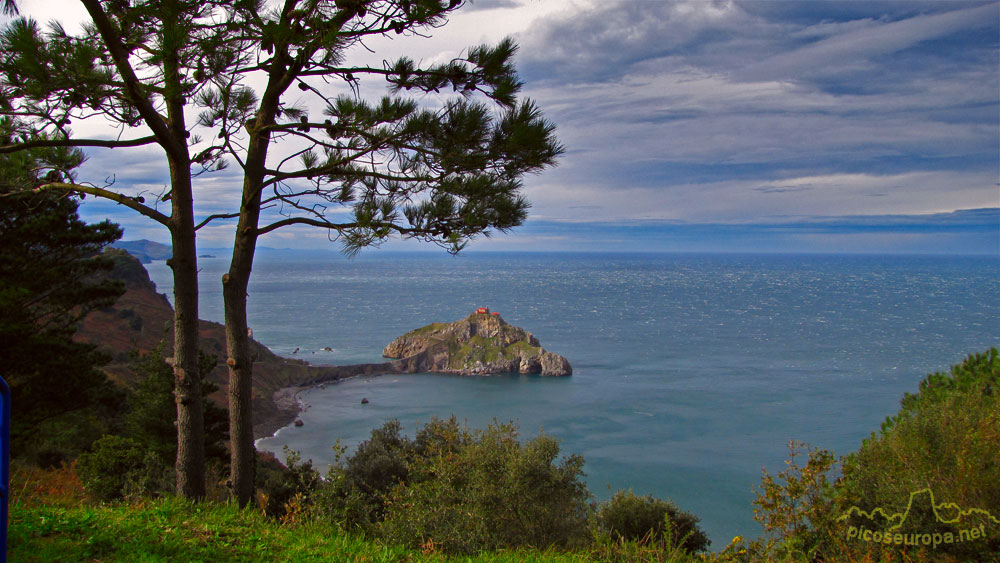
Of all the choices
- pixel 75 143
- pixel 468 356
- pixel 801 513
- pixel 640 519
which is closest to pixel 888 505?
pixel 801 513

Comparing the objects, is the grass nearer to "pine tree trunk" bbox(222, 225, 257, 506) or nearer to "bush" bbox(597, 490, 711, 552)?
"pine tree trunk" bbox(222, 225, 257, 506)

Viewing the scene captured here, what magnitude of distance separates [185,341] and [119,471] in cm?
363

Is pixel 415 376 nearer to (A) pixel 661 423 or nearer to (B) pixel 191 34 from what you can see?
(A) pixel 661 423

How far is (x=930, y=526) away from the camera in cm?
525

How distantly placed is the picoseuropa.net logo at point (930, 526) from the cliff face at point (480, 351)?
6520cm

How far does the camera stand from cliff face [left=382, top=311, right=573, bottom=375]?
7125 centimetres

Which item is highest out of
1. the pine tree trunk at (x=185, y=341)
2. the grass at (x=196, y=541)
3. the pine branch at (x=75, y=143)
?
the pine branch at (x=75, y=143)

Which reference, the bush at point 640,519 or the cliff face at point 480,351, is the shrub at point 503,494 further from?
the cliff face at point 480,351

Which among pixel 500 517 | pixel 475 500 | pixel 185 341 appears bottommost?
pixel 500 517

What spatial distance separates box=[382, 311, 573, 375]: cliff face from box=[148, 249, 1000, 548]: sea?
2134mm

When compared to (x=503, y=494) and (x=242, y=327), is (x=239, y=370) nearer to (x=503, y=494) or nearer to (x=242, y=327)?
(x=242, y=327)

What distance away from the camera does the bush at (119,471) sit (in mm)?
6685

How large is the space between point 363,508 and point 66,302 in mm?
12173

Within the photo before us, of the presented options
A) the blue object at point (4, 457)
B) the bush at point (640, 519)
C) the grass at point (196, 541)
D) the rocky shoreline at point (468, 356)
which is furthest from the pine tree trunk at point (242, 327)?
the rocky shoreline at point (468, 356)
